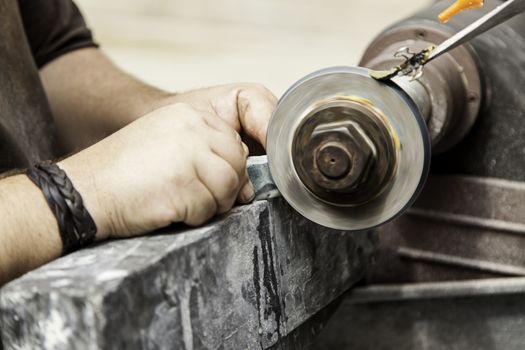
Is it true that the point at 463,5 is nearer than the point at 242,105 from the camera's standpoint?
Yes

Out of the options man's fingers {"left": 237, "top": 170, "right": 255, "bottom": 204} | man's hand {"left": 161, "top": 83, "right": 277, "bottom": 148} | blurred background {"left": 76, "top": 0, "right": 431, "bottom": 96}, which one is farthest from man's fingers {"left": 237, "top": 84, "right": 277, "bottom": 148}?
blurred background {"left": 76, "top": 0, "right": 431, "bottom": 96}

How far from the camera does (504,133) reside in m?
1.36

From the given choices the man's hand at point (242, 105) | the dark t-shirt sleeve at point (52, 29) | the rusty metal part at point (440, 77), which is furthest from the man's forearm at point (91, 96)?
the rusty metal part at point (440, 77)

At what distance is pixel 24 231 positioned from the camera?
81cm

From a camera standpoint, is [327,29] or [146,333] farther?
[327,29]

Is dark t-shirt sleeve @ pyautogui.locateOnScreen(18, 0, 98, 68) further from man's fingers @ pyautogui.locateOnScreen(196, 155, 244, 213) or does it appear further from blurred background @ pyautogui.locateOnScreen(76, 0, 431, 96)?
blurred background @ pyautogui.locateOnScreen(76, 0, 431, 96)

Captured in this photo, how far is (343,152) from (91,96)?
2.62 ft

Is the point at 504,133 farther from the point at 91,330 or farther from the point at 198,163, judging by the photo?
the point at 91,330

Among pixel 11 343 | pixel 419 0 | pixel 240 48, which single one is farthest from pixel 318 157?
pixel 419 0

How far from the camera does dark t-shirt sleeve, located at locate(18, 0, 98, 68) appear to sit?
1.58 meters

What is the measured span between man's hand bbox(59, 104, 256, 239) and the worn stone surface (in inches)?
1.0

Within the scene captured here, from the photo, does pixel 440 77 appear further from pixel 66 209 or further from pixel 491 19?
pixel 66 209

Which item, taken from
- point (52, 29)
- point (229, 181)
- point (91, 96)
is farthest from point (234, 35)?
point (229, 181)

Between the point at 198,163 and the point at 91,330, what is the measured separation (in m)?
0.24
